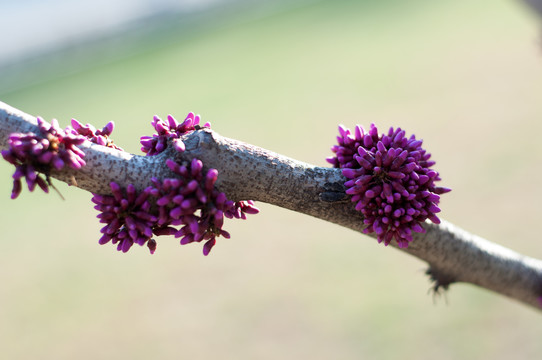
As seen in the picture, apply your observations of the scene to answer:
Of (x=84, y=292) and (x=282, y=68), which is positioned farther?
(x=282, y=68)

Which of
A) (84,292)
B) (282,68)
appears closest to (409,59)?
(282,68)

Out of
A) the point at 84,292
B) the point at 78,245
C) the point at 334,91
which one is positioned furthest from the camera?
the point at 334,91

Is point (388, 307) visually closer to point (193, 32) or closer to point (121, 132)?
point (121, 132)

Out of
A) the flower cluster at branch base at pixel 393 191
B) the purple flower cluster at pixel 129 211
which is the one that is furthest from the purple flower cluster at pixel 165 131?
the flower cluster at branch base at pixel 393 191

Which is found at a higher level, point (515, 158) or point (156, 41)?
point (156, 41)

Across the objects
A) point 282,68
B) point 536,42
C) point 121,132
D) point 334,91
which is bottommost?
point 536,42

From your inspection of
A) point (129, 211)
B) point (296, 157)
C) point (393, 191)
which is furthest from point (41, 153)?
point (296, 157)

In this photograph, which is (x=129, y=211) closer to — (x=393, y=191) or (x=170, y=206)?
(x=170, y=206)

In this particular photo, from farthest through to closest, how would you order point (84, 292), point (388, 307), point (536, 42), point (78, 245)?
point (78, 245) < point (84, 292) < point (388, 307) < point (536, 42)
